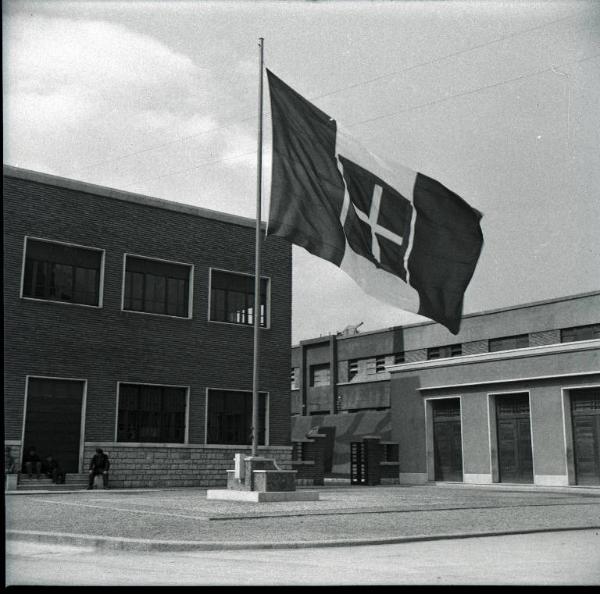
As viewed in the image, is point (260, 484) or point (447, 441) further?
point (447, 441)

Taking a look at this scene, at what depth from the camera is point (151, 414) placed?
29344mm

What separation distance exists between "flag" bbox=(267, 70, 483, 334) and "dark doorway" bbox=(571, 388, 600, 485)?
19.5m

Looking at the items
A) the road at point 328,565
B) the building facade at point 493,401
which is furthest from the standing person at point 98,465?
the road at point 328,565

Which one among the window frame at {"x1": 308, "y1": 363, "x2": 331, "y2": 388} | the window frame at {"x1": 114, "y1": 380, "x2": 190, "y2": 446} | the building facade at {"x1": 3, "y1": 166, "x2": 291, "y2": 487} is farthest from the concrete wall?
the window frame at {"x1": 308, "y1": 363, "x2": 331, "y2": 388}

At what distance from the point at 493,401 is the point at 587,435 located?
471cm

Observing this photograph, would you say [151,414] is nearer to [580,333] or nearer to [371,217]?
[371,217]

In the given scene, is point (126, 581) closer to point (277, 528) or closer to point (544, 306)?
point (277, 528)

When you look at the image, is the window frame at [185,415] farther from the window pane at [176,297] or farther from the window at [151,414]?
the window pane at [176,297]

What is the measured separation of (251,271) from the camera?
107 ft

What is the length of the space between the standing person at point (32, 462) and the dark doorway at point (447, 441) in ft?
60.5

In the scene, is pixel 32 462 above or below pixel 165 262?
below

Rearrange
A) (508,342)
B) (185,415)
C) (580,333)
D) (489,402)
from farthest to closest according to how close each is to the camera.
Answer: (508,342), (580,333), (489,402), (185,415)

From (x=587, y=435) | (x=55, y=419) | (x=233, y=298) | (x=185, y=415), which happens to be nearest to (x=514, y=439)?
(x=587, y=435)

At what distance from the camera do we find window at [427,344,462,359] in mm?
47859
